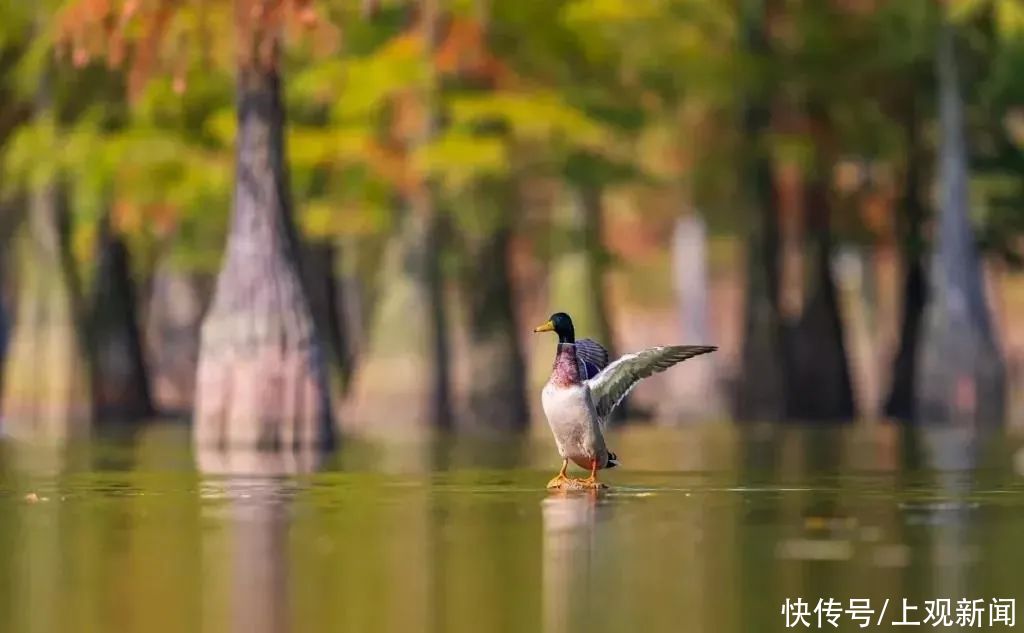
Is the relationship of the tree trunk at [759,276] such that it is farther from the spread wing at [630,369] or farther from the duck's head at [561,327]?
the duck's head at [561,327]

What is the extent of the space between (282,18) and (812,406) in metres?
17.3

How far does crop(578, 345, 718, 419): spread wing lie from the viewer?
2433 cm

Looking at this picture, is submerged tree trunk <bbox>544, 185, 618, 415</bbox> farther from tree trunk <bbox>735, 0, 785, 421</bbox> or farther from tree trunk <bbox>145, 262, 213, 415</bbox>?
tree trunk <bbox>145, 262, 213, 415</bbox>

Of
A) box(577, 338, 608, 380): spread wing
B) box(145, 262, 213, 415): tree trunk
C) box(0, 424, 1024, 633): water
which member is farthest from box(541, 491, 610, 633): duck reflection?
box(145, 262, 213, 415): tree trunk

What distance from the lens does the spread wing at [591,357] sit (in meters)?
24.8

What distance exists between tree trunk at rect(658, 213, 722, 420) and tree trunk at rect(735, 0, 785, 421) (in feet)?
6.81

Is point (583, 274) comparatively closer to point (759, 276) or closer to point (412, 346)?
point (759, 276)

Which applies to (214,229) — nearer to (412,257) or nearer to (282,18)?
(412,257)

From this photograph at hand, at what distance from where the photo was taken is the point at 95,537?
20859mm

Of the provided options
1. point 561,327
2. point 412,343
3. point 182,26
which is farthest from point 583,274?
point 561,327

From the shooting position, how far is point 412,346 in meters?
49.8

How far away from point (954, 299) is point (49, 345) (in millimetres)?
14719

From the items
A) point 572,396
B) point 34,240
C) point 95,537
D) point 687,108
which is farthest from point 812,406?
point 95,537

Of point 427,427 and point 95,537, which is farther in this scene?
point 427,427
